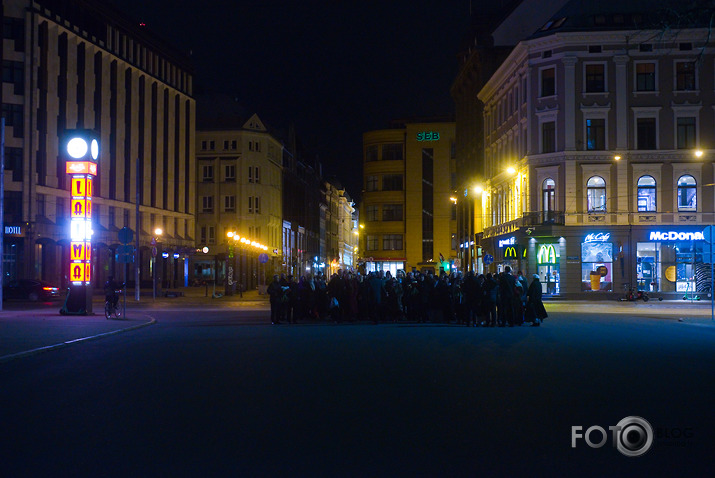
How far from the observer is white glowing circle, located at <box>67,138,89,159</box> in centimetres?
3122

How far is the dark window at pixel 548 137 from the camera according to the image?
5425 centimetres

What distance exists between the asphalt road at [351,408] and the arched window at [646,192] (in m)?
35.2

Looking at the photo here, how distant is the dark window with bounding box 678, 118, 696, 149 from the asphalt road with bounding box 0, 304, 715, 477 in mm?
36872

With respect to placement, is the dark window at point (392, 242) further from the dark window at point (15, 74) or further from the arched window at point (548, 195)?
the dark window at point (15, 74)

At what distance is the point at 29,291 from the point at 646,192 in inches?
1478

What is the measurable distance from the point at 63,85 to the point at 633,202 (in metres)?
42.5

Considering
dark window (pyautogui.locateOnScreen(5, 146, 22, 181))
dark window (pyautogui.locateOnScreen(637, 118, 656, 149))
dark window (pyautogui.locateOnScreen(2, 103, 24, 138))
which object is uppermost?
dark window (pyautogui.locateOnScreen(2, 103, 24, 138))

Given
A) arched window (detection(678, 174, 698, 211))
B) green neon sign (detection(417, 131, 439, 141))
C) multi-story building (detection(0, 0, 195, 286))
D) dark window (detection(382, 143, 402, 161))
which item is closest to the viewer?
arched window (detection(678, 174, 698, 211))

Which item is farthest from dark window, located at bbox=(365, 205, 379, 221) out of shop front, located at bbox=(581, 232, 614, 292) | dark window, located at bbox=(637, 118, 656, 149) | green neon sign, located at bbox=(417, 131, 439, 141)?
dark window, located at bbox=(637, 118, 656, 149)

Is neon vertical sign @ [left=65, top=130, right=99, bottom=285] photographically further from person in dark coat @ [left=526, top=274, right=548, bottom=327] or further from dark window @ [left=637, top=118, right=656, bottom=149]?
dark window @ [left=637, top=118, right=656, bottom=149]

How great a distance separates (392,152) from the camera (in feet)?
371

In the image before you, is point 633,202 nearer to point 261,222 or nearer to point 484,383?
point 484,383

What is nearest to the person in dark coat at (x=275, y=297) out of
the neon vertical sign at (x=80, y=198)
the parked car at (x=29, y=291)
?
the neon vertical sign at (x=80, y=198)

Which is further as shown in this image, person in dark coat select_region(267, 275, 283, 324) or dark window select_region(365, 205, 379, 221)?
dark window select_region(365, 205, 379, 221)
